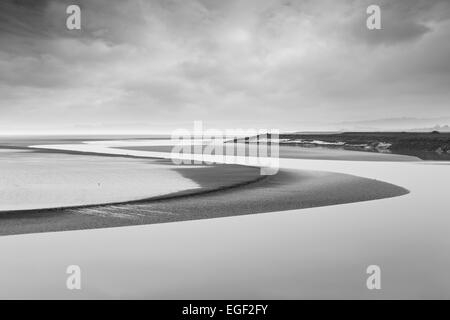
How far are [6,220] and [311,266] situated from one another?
7782 mm

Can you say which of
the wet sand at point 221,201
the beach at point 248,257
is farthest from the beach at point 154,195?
the beach at point 248,257

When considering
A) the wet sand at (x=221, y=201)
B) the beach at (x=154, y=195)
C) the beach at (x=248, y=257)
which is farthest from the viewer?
the beach at (x=154, y=195)

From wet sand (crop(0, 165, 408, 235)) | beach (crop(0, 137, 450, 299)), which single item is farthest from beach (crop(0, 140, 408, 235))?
beach (crop(0, 137, 450, 299))

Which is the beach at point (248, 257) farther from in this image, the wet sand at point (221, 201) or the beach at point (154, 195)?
the beach at point (154, 195)

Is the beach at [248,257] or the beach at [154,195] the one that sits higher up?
the beach at [154,195]

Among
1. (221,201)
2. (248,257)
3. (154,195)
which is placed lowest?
(248,257)

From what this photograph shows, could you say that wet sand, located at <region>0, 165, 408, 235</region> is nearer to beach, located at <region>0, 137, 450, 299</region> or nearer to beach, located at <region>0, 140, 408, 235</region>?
beach, located at <region>0, 140, 408, 235</region>

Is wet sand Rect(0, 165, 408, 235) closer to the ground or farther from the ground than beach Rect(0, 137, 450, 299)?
farther from the ground

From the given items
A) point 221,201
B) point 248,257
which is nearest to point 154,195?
point 221,201

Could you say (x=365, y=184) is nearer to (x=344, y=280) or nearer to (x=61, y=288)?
(x=344, y=280)

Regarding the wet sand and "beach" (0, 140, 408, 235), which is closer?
the wet sand

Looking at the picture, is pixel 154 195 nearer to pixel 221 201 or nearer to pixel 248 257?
pixel 221 201

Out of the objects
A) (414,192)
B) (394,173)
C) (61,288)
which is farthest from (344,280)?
(394,173)

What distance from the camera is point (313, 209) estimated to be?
12977 millimetres
